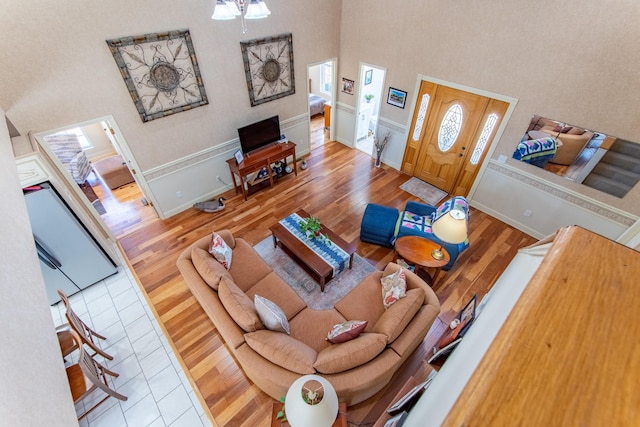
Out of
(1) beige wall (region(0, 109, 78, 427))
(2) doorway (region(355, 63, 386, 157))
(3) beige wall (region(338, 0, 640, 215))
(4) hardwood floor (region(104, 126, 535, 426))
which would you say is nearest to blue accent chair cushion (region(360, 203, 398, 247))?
(4) hardwood floor (region(104, 126, 535, 426))

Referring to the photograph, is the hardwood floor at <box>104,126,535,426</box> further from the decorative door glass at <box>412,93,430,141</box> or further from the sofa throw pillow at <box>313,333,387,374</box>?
the decorative door glass at <box>412,93,430,141</box>

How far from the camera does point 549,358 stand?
0.47m

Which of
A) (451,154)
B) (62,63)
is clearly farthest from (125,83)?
(451,154)

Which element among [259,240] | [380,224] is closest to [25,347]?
[259,240]

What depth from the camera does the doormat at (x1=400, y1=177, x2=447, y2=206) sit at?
5581 mm

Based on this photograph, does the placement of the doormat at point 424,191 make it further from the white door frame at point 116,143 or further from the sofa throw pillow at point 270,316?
the white door frame at point 116,143

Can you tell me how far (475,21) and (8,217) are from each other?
18.2ft

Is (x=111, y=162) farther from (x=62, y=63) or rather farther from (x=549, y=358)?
(x=549, y=358)

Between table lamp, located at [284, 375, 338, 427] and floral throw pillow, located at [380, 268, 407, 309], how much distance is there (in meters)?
1.51

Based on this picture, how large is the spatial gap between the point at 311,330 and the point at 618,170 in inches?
176

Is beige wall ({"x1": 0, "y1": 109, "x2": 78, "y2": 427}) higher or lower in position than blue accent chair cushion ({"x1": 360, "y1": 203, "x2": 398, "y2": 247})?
higher

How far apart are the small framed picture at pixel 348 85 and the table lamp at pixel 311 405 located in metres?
6.08

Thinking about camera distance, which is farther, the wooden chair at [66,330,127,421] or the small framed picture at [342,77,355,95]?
the small framed picture at [342,77,355,95]

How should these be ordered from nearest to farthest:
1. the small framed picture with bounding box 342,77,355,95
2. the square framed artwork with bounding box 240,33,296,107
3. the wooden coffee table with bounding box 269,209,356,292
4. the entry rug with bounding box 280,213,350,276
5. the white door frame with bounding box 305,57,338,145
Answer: the wooden coffee table with bounding box 269,209,356,292 → the entry rug with bounding box 280,213,350,276 → the square framed artwork with bounding box 240,33,296,107 → the white door frame with bounding box 305,57,338,145 → the small framed picture with bounding box 342,77,355,95
